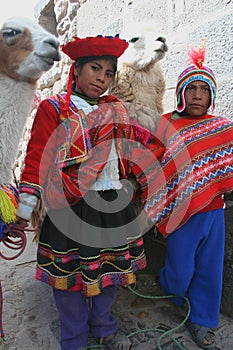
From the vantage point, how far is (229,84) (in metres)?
1.76

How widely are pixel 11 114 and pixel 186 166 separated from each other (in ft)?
2.52

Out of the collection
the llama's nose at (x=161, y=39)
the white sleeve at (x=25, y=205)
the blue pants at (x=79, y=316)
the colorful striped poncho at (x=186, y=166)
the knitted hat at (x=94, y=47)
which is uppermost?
the llama's nose at (x=161, y=39)

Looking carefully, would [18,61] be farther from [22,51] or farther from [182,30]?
[182,30]

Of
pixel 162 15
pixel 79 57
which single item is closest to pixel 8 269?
pixel 79 57

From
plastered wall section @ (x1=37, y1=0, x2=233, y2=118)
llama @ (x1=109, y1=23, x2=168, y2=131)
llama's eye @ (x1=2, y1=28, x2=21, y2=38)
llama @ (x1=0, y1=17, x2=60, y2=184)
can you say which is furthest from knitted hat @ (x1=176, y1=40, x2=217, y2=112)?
llama's eye @ (x1=2, y1=28, x2=21, y2=38)

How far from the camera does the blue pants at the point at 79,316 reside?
4.45 feet

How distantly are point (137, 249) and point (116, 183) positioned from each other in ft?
1.01

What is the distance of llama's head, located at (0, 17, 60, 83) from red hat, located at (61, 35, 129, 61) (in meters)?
0.21

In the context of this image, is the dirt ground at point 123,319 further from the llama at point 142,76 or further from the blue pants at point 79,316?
the llama at point 142,76

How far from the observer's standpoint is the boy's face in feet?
4.90

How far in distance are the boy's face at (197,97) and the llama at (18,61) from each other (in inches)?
25.6

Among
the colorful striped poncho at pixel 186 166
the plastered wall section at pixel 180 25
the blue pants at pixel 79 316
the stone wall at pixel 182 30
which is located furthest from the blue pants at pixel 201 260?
the plastered wall section at pixel 180 25

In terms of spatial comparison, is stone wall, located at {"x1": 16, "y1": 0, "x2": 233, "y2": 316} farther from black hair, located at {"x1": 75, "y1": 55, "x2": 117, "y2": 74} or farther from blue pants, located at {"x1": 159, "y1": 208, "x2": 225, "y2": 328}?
black hair, located at {"x1": 75, "y1": 55, "x2": 117, "y2": 74}

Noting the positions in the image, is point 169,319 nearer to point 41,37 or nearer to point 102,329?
point 102,329
